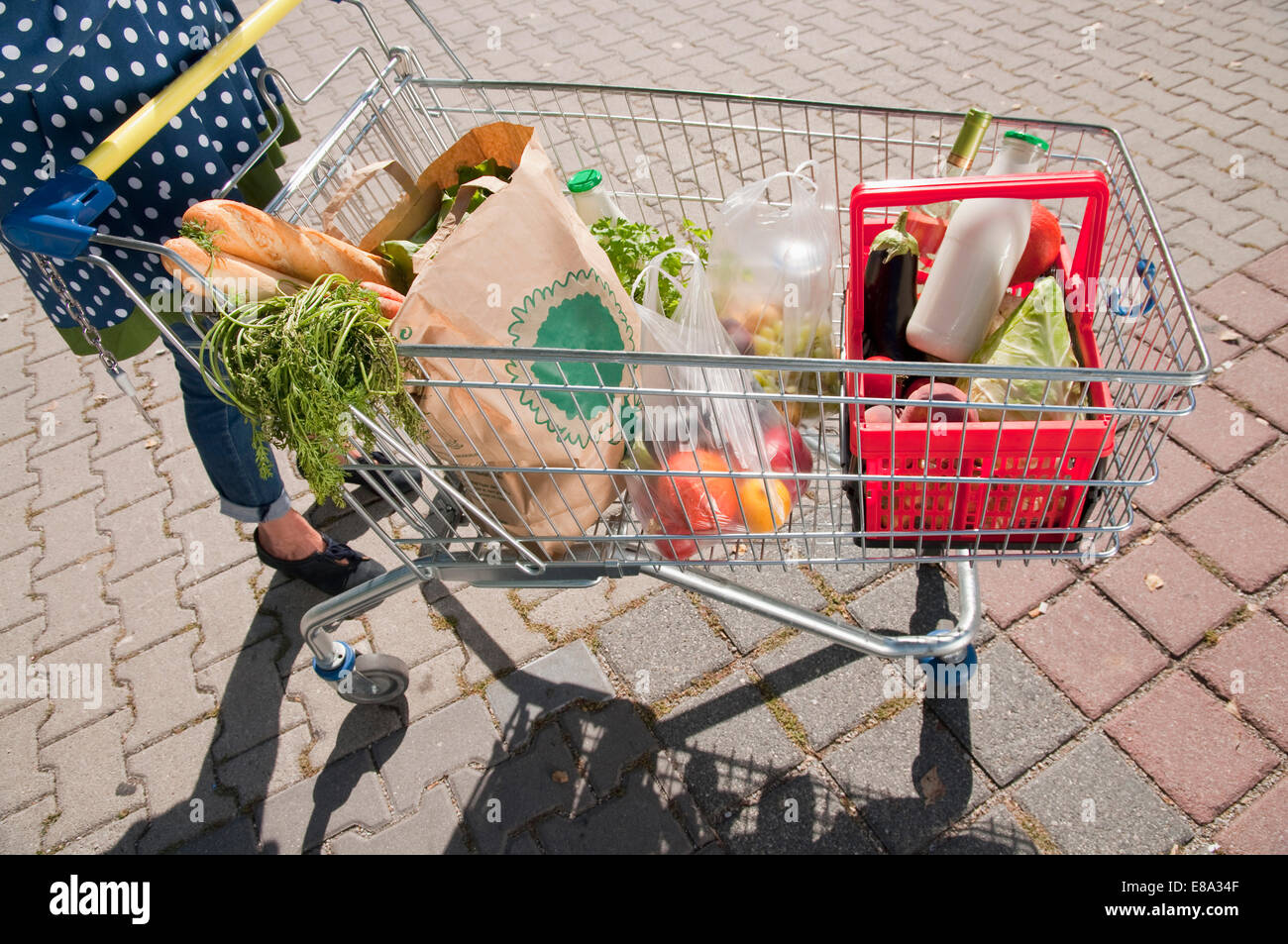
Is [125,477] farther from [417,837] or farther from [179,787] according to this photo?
[417,837]

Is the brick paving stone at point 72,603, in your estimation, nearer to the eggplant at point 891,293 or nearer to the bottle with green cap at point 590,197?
the bottle with green cap at point 590,197

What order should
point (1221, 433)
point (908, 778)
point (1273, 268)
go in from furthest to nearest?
point (1273, 268) < point (1221, 433) < point (908, 778)

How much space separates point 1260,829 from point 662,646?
1.63 meters

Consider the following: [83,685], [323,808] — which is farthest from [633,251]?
Answer: [83,685]

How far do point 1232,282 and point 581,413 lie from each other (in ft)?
10.1

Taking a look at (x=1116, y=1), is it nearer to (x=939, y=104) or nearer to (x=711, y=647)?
(x=939, y=104)

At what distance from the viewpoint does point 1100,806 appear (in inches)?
86.2

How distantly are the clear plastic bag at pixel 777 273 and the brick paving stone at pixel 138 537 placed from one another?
2.40 metres

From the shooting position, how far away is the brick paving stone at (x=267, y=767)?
8.24 ft

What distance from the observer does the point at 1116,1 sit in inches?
198

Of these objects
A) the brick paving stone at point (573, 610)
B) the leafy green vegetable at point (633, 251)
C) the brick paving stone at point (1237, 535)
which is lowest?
the brick paving stone at point (1237, 535)

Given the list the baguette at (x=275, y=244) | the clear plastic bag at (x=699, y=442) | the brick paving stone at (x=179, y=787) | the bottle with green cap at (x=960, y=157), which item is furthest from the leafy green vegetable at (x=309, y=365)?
the brick paving stone at (x=179, y=787)

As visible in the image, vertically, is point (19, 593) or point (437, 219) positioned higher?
point (437, 219)
